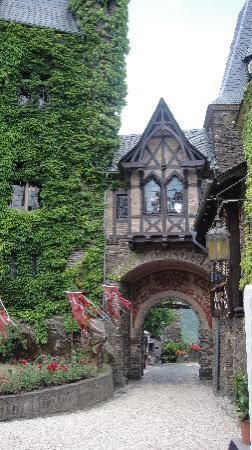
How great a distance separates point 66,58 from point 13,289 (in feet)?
28.6

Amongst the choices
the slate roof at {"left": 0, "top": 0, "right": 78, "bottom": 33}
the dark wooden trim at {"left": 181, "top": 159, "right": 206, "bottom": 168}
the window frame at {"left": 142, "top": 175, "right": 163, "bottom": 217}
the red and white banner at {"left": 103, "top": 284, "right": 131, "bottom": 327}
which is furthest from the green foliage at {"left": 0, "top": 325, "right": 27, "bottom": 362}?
the slate roof at {"left": 0, "top": 0, "right": 78, "bottom": 33}

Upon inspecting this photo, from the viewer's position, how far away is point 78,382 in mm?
11578

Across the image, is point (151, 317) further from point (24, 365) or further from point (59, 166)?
point (24, 365)

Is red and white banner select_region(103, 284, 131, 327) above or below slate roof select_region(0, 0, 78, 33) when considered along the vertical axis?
below

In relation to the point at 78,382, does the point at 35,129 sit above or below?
above

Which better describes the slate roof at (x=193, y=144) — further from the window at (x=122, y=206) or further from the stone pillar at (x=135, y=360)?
the stone pillar at (x=135, y=360)

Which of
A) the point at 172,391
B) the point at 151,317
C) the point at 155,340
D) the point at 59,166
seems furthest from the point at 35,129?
the point at 155,340

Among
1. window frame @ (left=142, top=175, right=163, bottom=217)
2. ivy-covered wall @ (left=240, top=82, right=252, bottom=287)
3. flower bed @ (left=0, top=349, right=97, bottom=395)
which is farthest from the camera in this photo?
window frame @ (left=142, top=175, right=163, bottom=217)

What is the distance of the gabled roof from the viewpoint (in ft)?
53.5

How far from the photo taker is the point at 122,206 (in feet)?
55.1

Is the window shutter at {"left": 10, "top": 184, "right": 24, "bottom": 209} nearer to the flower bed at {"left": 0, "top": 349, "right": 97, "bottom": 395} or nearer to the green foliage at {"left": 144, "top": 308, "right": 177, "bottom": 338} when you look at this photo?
the flower bed at {"left": 0, "top": 349, "right": 97, "bottom": 395}

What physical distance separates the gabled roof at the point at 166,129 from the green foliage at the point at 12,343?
21.0ft

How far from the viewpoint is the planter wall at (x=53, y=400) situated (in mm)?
9883

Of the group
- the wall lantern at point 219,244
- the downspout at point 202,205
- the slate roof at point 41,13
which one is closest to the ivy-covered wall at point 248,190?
the wall lantern at point 219,244
